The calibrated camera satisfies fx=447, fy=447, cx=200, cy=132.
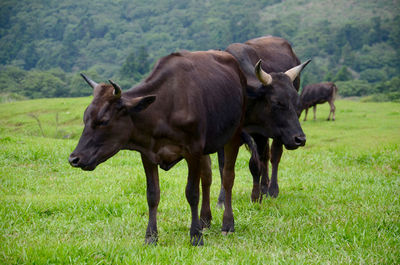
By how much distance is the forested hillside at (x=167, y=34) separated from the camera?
84.8 m

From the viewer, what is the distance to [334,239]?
5.00m

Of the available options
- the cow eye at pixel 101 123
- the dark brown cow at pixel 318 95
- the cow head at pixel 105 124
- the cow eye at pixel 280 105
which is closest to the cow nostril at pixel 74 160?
the cow head at pixel 105 124

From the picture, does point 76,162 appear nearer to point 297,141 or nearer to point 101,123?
point 101,123

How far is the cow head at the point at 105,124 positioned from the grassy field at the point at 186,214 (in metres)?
0.88

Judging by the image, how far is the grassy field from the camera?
4.34 metres

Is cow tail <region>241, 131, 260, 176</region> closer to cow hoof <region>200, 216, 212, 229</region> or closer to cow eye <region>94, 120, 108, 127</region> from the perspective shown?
cow hoof <region>200, 216, 212, 229</region>

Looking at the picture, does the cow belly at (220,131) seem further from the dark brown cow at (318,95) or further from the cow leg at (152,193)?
the dark brown cow at (318,95)

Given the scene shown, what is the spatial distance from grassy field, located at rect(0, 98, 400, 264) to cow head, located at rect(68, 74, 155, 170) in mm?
877

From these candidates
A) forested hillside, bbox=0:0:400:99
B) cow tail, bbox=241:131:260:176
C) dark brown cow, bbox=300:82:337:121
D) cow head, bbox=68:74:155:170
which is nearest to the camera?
cow head, bbox=68:74:155:170

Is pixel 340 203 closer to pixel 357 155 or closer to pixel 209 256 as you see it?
pixel 209 256

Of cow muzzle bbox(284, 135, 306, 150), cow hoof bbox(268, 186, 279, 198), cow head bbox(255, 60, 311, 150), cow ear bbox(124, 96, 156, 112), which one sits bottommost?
cow hoof bbox(268, 186, 279, 198)

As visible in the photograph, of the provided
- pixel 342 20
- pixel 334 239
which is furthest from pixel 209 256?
pixel 342 20

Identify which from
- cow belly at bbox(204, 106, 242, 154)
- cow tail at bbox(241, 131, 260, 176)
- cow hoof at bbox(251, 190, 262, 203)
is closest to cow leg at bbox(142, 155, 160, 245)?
cow belly at bbox(204, 106, 242, 154)

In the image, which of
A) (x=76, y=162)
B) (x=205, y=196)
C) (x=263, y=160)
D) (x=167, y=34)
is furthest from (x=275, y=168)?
(x=167, y=34)
